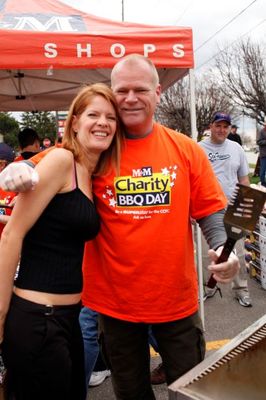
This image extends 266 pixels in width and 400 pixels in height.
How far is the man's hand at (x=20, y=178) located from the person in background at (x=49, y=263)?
0.06 metres

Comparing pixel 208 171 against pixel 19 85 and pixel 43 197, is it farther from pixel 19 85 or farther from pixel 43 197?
pixel 19 85

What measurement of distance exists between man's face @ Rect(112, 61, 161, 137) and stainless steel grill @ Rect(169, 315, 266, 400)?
3.27ft

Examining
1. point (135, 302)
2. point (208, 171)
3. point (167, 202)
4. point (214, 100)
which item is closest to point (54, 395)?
point (135, 302)

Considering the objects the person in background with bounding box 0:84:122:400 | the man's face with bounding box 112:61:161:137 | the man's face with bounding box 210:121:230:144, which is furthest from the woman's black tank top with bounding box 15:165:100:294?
the man's face with bounding box 210:121:230:144

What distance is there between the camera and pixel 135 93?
178cm

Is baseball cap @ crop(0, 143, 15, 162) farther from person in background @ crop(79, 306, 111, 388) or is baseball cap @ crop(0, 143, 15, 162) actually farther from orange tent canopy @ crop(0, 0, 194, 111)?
person in background @ crop(79, 306, 111, 388)

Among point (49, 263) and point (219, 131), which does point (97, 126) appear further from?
point (219, 131)

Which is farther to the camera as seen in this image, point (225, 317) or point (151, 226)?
point (225, 317)

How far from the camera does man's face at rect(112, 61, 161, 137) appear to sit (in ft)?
5.82

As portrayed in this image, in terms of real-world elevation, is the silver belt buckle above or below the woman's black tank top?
below

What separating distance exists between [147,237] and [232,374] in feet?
2.45

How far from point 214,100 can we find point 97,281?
101ft

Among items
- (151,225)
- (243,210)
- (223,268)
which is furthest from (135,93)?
(223,268)

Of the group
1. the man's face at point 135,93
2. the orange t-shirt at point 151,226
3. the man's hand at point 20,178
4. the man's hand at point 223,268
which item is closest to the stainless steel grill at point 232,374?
the man's hand at point 223,268
